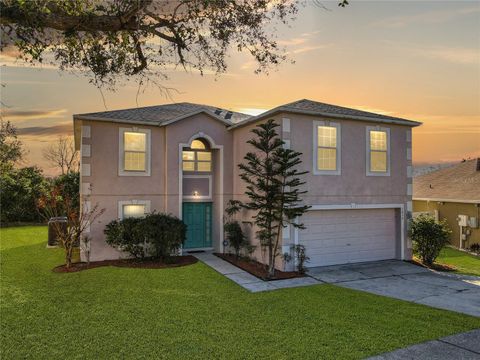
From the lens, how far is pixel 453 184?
72.7 feet

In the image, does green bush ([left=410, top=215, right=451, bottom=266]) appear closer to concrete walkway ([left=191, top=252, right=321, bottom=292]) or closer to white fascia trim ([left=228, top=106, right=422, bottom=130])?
white fascia trim ([left=228, top=106, right=422, bottom=130])

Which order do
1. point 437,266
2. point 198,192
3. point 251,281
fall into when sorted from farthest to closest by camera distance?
point 198,192
point 437,266
point 251,281

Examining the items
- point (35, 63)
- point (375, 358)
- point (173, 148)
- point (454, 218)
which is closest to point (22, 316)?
point (35, 63)

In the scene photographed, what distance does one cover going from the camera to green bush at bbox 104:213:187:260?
40.1 ft

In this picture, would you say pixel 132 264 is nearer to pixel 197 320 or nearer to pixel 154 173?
pixel 154 173

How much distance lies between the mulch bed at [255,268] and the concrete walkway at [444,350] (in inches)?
196

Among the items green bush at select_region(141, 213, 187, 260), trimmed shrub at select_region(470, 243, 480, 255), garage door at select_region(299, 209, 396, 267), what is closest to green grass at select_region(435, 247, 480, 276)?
trimmed shrub at select_region(470, 243, 480, 255)

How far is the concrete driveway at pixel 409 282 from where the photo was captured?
332 inches

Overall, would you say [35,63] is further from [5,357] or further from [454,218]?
[454,218]

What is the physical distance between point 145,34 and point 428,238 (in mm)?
11998

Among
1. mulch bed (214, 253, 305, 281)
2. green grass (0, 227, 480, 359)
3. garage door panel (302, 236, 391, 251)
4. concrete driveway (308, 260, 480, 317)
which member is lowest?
concrete driveway (308, 260, 480, 317)

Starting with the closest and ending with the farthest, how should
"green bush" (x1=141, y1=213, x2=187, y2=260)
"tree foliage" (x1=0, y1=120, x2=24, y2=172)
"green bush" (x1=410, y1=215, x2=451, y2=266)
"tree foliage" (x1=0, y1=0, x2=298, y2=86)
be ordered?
"tree foliage" (x1=0, y1=0, x2=298, y2=86) → "green bush" (x1=141, y1=213, x2=187, y2=260) → "green bush" (x1=410, y1=215, x2=451, y2=266) → "tree foliage" (x1=0, y1=120, x2=24, y2=172)

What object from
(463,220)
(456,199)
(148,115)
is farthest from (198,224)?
(456,199)

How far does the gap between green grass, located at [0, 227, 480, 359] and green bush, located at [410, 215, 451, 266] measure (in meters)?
5.71
